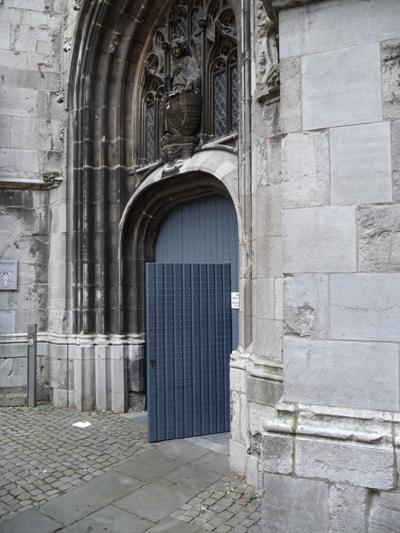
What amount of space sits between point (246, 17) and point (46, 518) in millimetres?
4489

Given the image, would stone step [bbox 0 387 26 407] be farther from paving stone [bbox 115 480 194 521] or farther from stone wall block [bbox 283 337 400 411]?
stone wall block [bbox 283 337 400 411]

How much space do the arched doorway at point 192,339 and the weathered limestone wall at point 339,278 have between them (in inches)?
113

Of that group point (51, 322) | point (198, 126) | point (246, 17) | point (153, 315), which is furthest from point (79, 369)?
point (246, 17)

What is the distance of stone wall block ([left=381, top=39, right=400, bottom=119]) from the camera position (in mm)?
2438

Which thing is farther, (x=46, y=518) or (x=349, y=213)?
(x=46, y=518)

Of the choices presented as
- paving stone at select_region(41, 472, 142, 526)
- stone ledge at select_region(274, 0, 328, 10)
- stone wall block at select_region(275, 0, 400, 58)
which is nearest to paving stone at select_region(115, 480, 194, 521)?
paving stone at select_region(41, 472, 142, 526)

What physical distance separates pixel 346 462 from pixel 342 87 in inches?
75.3

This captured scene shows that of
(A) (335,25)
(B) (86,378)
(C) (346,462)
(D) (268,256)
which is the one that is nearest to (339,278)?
(C) (346,462)

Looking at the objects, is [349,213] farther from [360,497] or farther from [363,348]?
[360,497]

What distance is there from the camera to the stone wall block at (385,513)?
2.29m

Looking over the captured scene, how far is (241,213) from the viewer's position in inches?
179

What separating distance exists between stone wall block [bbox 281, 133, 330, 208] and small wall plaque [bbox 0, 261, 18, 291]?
5467 mm

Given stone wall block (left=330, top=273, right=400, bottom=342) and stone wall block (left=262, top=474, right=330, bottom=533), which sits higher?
stone wall block (left=330, top=273, right=400, bottom=342)

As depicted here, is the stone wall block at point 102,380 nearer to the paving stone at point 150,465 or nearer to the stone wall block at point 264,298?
the paving stone at point 150,465
